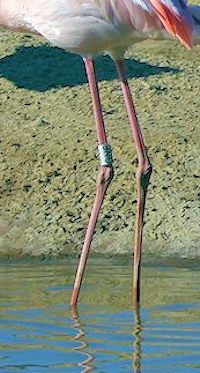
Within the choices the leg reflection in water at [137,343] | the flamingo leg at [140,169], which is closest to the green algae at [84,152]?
the flamingo leg at [140,169]

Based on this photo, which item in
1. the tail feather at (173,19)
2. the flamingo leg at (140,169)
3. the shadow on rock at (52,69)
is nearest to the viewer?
the tail feather at (173,19)

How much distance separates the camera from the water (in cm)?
480

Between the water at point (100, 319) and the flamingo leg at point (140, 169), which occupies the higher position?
the flamingo leg at point (140, 169)

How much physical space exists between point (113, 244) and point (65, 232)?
337 mm

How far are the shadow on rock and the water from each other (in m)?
2.97

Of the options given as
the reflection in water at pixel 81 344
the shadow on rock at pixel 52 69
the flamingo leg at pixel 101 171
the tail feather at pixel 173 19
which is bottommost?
the reflection in water at pixel 81 344

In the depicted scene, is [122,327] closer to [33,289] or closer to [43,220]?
[33,289]

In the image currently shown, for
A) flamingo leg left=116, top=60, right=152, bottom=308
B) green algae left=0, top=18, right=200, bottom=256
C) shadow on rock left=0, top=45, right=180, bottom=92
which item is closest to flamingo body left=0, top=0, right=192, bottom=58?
→ flamingo leg left=116, top=60, right=152, bottom=308

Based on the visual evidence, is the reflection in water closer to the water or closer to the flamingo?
the water

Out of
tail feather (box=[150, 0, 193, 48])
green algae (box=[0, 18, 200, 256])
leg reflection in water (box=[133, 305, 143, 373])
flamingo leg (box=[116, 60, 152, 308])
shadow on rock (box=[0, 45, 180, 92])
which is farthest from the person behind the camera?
shadow on rock (box=[0, 45, 180, 92])

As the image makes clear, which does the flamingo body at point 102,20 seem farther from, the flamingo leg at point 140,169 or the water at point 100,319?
the water at point 100,319

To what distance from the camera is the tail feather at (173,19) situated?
18.6 ft

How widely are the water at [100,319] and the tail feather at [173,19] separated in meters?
1.24

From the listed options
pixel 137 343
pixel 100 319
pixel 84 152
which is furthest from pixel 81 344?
pixel 84 152
